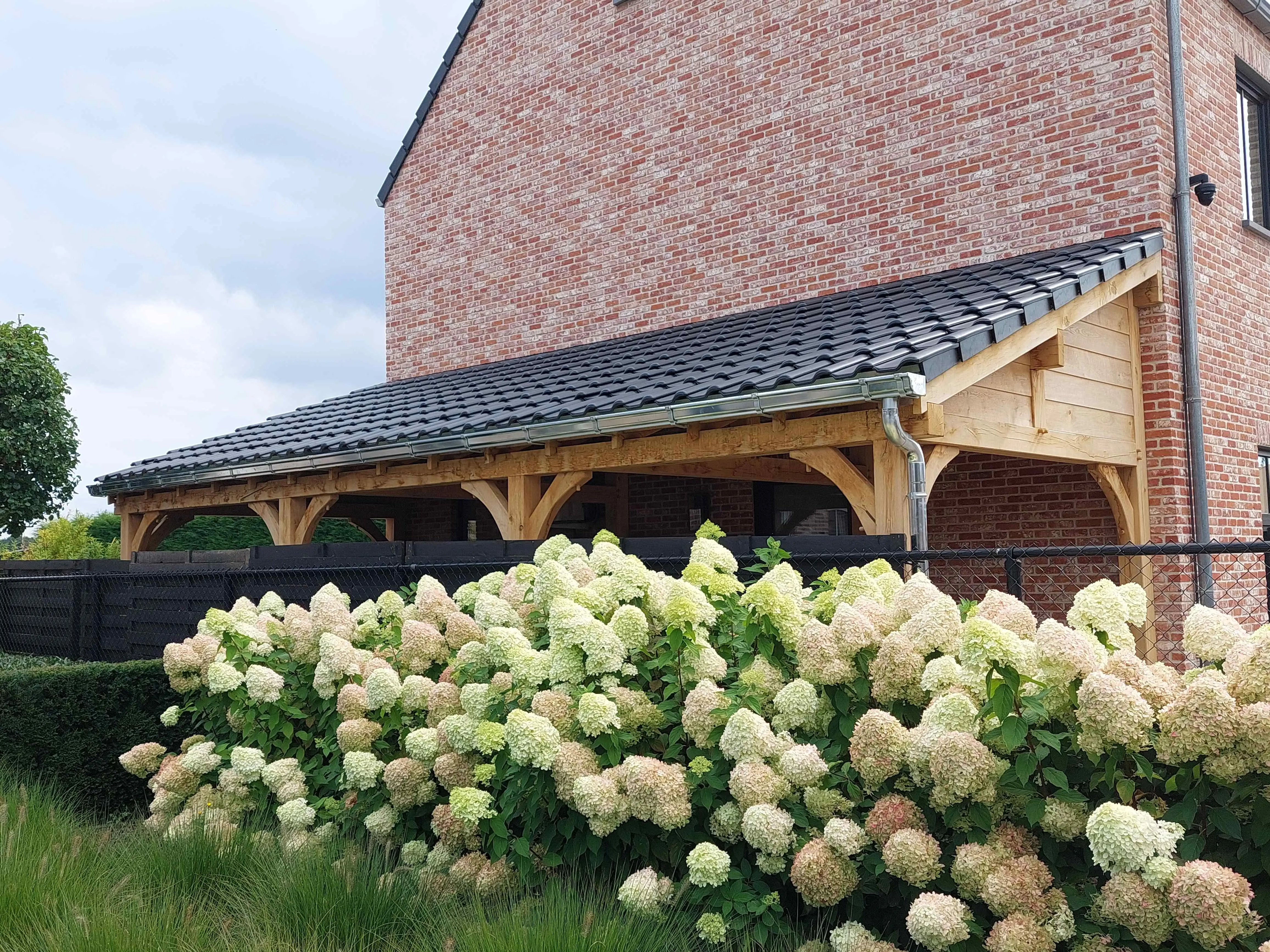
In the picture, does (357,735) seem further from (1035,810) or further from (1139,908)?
(1139,908)

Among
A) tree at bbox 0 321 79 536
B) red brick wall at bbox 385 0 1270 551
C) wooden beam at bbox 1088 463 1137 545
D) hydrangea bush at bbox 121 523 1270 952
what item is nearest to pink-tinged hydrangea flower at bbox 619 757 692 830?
hydrangea bush at bbox 121 523 1270 952

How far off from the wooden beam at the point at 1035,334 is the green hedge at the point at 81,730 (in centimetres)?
537

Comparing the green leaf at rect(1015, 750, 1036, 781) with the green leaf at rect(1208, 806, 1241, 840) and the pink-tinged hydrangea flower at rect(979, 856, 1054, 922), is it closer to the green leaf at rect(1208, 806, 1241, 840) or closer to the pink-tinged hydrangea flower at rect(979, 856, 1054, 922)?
the pink-tinged hydrangea flower at rect(979, 856, 1054, 922)

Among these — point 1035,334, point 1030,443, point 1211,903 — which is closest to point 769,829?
point 1211,903

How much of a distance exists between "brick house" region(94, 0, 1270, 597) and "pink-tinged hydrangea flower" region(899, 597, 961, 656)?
3.02 metres

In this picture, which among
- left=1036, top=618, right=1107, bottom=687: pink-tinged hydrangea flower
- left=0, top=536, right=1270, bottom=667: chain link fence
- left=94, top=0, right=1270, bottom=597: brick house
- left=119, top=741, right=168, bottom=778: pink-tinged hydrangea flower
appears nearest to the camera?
left=1036, top=618, right=1107, bottom=687: pink-tinged hydrangea flower

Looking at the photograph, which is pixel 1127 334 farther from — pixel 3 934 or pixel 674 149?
pixel 3 934

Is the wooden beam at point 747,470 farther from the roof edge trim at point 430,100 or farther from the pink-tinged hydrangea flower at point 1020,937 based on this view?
the roof edge trim at point 430,100

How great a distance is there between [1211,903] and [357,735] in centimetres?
330

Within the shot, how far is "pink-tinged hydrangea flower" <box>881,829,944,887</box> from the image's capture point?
3.08m

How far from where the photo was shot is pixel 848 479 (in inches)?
279

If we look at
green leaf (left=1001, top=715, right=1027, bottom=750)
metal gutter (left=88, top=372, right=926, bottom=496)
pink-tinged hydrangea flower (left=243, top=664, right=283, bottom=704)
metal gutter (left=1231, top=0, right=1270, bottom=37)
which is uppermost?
metal gutter (left=1231, top=0, right=1270, bottom=37)

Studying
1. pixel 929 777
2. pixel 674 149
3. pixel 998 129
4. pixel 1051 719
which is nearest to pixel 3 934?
pixel 929 777

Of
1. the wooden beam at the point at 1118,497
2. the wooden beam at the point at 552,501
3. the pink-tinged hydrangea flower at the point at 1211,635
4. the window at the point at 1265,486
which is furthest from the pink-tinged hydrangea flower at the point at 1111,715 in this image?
the window at the point at 1265,486
